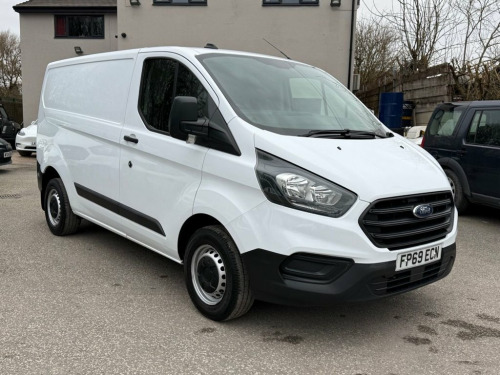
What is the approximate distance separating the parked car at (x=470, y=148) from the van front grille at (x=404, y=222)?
374 centimetres

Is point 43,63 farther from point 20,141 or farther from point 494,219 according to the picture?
point 494,219

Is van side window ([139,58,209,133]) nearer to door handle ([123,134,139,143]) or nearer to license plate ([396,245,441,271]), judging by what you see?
door handle ([123,134,139,143])

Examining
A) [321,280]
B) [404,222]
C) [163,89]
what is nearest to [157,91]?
[163,89]

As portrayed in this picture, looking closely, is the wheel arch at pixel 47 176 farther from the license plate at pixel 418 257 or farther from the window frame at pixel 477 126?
the window frame at pixel 477 126

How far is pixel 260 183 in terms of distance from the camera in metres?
2.90

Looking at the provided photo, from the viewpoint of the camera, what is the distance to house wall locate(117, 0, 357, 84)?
15258 millimetres

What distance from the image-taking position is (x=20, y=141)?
14523mm

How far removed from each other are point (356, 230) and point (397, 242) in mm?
355

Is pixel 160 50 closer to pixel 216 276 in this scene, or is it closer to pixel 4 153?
pixel 216 276

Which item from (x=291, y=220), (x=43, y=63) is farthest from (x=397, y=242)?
(x=43, y=63)

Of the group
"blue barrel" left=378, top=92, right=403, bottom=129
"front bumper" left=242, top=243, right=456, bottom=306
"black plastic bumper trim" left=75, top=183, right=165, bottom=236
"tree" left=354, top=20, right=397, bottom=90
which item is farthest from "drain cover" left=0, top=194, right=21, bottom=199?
"tree" left=354, top=20, right=397, bottom=90

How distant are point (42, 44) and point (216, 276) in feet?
64.8

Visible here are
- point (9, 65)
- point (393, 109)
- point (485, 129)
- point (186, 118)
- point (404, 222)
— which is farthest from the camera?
point (9, 65)

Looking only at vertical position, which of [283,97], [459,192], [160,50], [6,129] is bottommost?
[6,129]
